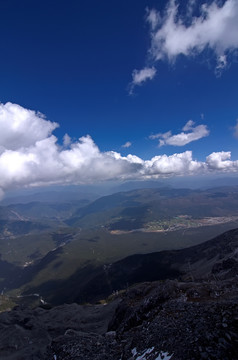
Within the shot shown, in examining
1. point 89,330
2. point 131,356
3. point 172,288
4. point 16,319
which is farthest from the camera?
point 16,319

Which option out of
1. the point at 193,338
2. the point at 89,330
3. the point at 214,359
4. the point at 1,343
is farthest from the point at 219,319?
the point at 1,343

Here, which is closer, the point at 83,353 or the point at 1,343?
the point at 83,353

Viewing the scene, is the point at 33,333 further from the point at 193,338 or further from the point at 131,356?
the point at 193,338

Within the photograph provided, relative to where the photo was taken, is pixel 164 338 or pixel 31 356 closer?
pixel 164 338

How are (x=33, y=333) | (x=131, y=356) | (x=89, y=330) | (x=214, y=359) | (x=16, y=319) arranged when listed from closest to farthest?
(x=214, y=359)
(x=131, y=356)
(x=89, y=330)
(x=33, y=333)
(x=16, y=319)

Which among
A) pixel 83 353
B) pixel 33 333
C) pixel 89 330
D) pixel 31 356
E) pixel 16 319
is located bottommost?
pixel 16 319

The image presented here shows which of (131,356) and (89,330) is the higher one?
(131,356)

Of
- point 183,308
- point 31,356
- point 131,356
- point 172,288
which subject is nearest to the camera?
point 131,356

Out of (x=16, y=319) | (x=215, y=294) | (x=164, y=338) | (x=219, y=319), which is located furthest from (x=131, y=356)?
(x=16, y=319)

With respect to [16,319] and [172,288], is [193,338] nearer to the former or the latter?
[172,288]
